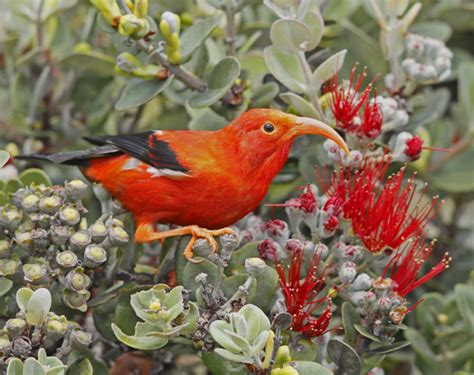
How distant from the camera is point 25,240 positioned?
1810 mm

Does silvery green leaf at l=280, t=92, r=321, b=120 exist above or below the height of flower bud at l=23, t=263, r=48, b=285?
above

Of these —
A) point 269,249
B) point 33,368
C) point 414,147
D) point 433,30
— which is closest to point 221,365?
point 269,249

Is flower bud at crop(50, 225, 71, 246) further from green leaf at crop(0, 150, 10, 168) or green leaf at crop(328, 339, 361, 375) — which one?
green leaf at crop(328, 339, 361, 375)

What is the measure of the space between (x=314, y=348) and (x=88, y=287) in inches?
20.2

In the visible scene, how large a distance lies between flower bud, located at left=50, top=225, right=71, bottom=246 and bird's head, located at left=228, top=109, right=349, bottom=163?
485 millimetres

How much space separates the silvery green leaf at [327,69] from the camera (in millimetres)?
2066

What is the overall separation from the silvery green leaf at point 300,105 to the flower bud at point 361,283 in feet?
1.45

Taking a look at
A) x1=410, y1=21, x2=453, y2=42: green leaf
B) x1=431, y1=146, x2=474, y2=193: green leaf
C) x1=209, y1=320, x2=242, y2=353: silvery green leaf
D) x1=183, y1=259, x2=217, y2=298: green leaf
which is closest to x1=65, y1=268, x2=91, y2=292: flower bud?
x1=183, y1=259, x2=217, y2=298: green leaf

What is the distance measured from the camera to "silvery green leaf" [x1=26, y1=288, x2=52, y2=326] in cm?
166

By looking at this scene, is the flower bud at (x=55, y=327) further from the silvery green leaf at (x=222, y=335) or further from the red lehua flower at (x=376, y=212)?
the red lehua flower at (x=376, y=212)

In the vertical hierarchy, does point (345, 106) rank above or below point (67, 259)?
above

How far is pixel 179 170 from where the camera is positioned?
2.06 metres

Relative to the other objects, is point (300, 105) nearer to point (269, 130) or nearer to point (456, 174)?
point (269, 130)

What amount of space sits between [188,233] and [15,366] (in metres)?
0.55
